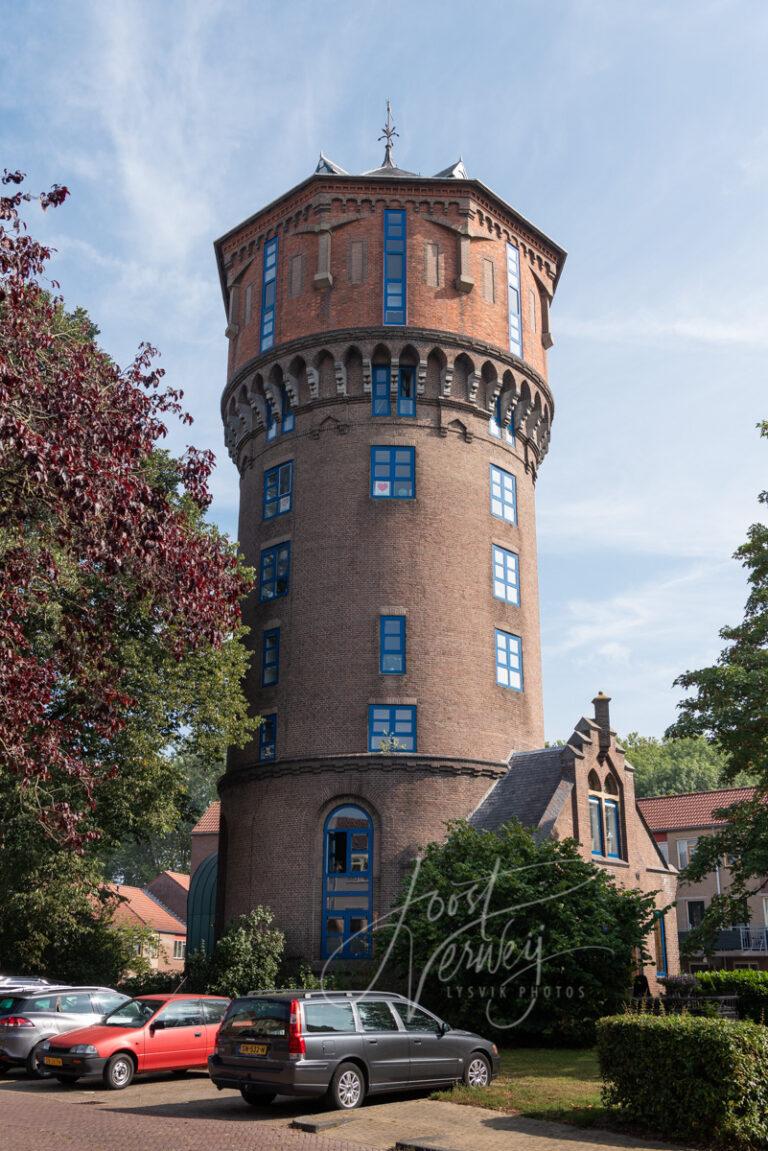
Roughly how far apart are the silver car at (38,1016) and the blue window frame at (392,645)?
41.3ft

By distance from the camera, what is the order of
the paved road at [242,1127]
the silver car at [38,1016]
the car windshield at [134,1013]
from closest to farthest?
the paved road at [242,1127], the car windshield at [134,1013], the silver car at [38,1016]

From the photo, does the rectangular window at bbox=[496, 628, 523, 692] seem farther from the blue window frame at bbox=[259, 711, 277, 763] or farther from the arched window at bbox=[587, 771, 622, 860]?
the blue window frame at bbox=[259, 711, 277, 763]

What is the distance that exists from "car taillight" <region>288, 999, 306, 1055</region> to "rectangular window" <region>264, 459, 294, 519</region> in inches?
837

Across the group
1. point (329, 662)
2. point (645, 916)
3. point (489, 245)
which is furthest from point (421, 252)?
point (645, 916)

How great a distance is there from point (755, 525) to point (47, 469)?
19.5 meters

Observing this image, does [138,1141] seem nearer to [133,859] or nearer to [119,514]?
[119,514]

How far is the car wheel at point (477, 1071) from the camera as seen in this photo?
1711 centimetres

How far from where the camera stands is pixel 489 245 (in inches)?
1436

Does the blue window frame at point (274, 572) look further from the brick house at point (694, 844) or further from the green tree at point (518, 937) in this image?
the brick house at point (694, 844)

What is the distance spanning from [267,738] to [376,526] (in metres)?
7.33

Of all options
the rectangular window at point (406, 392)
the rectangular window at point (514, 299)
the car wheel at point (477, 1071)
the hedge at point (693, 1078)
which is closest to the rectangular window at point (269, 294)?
the rectangular window at point (406, 392)

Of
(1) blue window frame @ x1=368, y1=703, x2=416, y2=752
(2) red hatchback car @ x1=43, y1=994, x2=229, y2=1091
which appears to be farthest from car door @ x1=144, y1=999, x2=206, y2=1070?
(1) blue window frame @ x1=368, y1=703, x2=416, y2=752

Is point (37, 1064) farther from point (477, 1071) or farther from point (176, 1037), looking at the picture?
point (477, 1071)

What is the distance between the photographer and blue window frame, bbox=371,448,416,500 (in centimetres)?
3325
